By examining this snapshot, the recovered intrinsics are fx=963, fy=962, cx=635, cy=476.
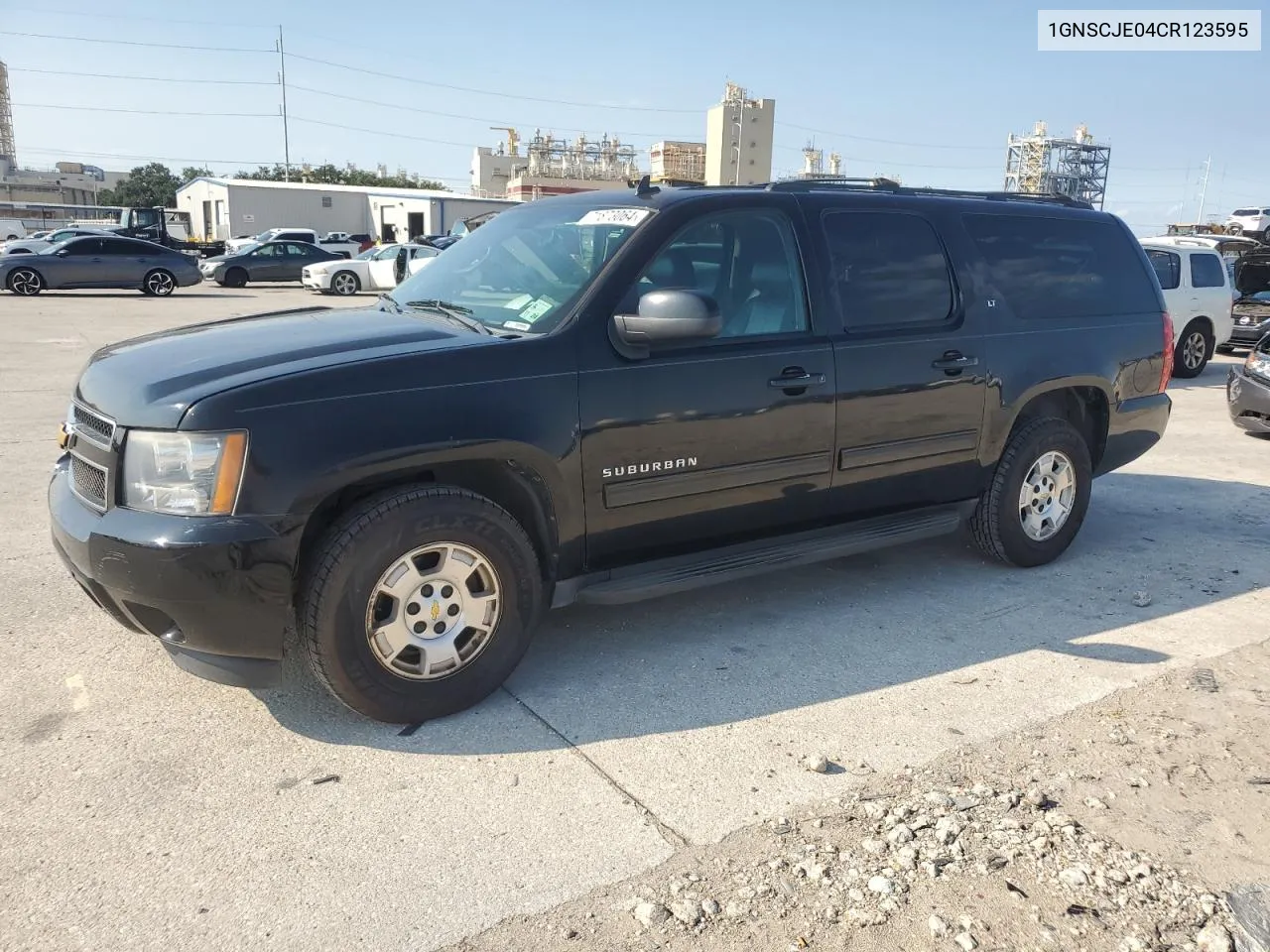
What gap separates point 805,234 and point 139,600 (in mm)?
3029

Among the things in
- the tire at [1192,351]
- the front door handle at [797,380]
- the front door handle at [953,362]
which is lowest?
the tire at [1192,351]

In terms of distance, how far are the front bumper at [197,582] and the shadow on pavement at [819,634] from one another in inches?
11.0

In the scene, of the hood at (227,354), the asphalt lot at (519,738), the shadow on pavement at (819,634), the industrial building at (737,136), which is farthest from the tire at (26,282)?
the industrial building at (737,136)

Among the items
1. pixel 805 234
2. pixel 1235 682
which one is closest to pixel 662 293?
pixel 805 234

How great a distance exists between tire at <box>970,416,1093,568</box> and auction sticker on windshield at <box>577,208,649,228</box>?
7.86ft

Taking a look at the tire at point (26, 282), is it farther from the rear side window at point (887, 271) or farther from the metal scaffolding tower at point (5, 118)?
the metal scaffolding tower at point (5, 118)

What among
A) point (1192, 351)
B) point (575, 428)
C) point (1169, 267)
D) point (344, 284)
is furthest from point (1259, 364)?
point (344, 284)

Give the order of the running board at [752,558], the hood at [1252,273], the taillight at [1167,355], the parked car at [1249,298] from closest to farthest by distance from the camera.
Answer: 1. the running board at [752,558]
2. the taillight at [1167,355]
3. the hood at [1252,273]
4. the parked car at [1249,298]

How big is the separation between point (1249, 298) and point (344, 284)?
20.8 m

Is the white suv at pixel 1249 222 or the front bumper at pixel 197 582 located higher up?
the white suv at pixel 1249 222

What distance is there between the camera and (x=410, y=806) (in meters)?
2.98

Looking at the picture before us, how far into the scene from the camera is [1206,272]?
1357 cm

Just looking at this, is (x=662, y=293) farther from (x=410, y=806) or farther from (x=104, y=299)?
Result: (x=104, y=299)

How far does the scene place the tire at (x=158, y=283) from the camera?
24297mm
